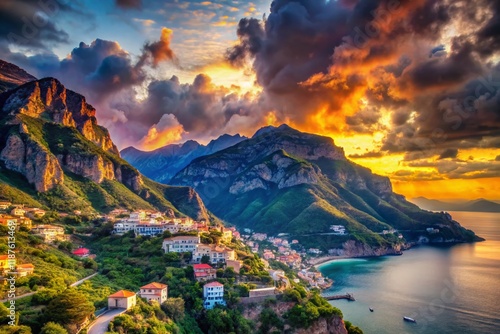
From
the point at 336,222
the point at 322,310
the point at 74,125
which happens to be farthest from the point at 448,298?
the point at 74,125

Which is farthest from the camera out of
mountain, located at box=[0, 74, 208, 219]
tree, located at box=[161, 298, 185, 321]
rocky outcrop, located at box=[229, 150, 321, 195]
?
rocky outcrop, located at box=[229, 150, 321, 195]

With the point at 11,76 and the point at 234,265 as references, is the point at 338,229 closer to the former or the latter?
the point at 234,265

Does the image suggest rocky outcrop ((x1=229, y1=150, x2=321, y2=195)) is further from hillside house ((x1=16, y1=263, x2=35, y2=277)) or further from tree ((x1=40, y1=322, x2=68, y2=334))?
tree ((x1=40, y1=322, x2=68, y2=334))

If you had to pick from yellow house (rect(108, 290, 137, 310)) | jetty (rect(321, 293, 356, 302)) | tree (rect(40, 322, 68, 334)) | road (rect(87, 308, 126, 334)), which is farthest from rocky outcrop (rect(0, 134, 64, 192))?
tree (rect(40, 322, 68, 334))

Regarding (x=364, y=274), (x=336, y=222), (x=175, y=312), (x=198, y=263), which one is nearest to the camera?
(x=175, y=312)

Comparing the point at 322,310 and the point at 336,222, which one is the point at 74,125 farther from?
the point at 322,310

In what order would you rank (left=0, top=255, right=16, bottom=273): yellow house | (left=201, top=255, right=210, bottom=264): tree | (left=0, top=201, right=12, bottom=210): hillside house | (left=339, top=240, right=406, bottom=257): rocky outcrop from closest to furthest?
(left=0, top=255, right=16, bottom=273): yellow house, (left=201, top=255, right=210, bottom=264): tree, (left=0, top=201, right=12, bottom=210): hillside house, (left=339, top=240, right=406, bottom=257): rocky outcrop

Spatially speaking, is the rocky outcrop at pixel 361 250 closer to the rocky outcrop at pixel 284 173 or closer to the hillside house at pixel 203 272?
the rocky outcrop at pixel 284 173
